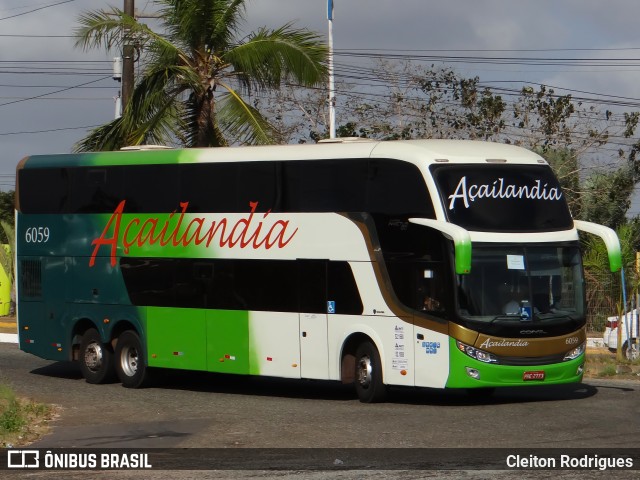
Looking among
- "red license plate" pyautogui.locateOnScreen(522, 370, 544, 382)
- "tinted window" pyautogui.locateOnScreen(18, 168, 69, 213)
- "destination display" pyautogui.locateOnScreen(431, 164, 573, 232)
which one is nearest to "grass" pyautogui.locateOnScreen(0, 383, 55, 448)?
"tinted window" pyautogui.locateOnScreen(18, 168, 69, 213)

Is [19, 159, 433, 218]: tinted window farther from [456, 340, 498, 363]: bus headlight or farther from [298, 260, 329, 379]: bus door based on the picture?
[456, 340, 498, 363]: bus headlight

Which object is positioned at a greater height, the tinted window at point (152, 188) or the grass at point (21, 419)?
the tinted window at point (152, 188)

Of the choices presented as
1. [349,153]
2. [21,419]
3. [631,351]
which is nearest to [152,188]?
[349,153]

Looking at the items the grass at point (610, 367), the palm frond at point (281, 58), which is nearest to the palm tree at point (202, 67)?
the palm frond at point (281, 58)

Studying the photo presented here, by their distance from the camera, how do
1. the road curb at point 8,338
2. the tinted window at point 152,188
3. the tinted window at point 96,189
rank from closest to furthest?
1. the tinted window at point 152,188
2. the tinted window at point 96,189
3. the road curb at point 8,338

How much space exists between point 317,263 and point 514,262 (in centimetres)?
316

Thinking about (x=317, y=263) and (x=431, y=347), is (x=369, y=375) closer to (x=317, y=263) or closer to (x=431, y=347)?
(x=431, y=347)

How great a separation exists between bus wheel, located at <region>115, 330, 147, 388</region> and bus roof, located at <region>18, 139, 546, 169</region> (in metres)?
3.09

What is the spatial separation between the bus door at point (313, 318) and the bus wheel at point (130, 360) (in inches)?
144

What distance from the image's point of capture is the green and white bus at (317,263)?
1841 cm

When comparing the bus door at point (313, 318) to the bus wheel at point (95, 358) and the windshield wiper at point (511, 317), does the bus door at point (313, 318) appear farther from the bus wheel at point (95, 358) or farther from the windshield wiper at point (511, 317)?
the bus wheel at point (95, 358)

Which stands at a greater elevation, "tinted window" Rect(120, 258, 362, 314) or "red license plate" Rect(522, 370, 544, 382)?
"tinted window" Rect(120, 258, 362, 314)

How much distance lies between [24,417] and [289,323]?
4.85m

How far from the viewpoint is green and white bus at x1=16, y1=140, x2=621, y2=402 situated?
725 inches
